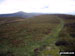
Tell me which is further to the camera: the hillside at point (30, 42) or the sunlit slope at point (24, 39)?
the sunlit slope at point (24, 39)

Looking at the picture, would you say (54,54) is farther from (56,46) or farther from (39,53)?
(56,46)

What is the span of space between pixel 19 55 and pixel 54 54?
7941 millimetres

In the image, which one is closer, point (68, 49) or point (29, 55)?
point (29, 55)

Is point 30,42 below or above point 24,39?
below

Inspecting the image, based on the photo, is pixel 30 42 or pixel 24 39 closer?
pixel 30 42

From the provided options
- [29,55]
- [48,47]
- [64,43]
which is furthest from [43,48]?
[64,43]

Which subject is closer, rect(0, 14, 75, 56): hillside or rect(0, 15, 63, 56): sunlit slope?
rect(0, 14, 75, 56): hillside

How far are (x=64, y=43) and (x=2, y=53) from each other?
17.6 metres

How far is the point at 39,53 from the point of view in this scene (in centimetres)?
2533

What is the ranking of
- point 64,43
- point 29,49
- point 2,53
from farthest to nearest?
point 64,43
point 29,49
point 2,53

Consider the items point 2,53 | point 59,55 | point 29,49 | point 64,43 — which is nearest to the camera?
point 59,55

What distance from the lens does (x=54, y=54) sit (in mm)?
24344

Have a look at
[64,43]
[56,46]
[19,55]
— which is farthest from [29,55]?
[64,43]

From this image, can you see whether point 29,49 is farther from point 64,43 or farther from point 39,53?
point 64,43
